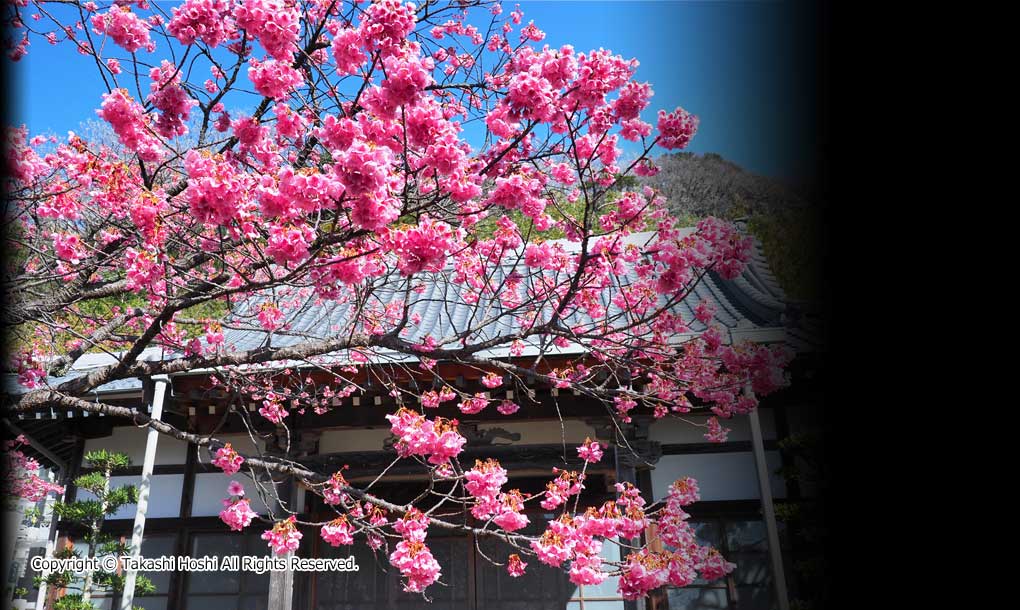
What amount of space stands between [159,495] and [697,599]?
4.77 m

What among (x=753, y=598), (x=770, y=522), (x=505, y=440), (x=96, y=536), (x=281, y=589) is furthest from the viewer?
(x=505, y=440)

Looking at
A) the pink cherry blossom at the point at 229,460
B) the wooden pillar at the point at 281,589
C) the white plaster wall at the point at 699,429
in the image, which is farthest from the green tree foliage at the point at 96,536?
the white plaster wall at the point at 699,429

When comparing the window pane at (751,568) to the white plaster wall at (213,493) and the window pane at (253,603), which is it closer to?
the window pane at (253,603)

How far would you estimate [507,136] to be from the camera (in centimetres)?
262

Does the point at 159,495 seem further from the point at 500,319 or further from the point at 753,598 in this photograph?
the point at 753,598

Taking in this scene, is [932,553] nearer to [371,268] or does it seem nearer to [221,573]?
[371,268]

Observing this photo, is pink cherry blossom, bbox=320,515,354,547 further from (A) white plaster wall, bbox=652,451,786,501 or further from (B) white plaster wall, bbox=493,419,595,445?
(A) white plaster wall, bbox=652,451,786,501

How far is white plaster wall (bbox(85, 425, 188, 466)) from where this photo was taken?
18.5ft

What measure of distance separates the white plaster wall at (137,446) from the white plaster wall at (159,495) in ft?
0.47

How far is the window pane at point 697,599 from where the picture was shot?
4.66 meters

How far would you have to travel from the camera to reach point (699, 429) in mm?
5109

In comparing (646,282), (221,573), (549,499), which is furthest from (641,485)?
(221,573)

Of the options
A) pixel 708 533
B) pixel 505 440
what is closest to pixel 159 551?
pixel 505 440

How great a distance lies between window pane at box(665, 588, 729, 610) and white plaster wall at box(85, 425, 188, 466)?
176 inches
